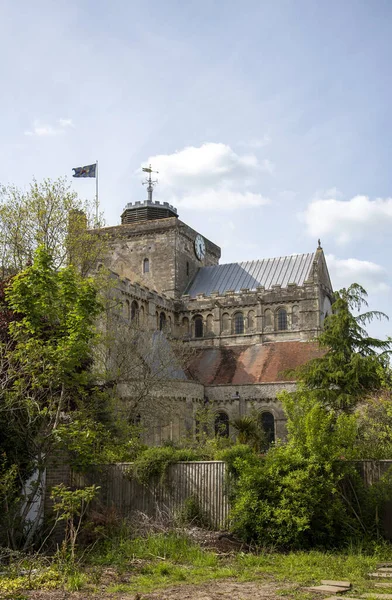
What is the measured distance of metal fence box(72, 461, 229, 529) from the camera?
55.7 ft

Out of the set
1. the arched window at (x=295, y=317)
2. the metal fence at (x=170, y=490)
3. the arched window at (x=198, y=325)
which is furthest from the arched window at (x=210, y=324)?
the metal fence at (x=170, y=490)

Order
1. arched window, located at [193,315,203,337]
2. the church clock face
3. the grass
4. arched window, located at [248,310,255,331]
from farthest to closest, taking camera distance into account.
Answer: the church clock face < arched window, located at [193,315,203,337] < arched window, located at [248,310,255,331] < the grass

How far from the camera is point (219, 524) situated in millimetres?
16734

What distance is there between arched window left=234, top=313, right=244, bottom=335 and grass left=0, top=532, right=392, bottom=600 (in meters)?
37.7

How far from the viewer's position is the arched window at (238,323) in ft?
174

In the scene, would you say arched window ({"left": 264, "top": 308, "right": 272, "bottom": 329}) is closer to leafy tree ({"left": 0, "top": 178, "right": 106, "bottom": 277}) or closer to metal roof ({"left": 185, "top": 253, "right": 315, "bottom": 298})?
metal roof ({"left": 185, "top": 253, "right": 315, "bottom": 298})

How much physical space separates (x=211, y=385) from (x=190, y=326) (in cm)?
844

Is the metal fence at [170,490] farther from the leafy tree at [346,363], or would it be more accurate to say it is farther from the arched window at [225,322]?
the arched window at [225,322]

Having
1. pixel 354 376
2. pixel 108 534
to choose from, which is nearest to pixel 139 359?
pixel 354 376

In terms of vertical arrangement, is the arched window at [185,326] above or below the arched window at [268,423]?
above

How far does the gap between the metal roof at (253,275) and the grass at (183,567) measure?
40.0m

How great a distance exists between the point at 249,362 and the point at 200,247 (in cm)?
1485

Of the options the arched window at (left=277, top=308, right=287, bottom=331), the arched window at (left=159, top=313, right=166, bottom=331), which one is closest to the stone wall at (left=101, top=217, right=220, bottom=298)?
the arched window at (left=159, top=313, right=166, bottom=331)

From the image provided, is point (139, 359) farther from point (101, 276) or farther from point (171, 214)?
point (171, 214)
